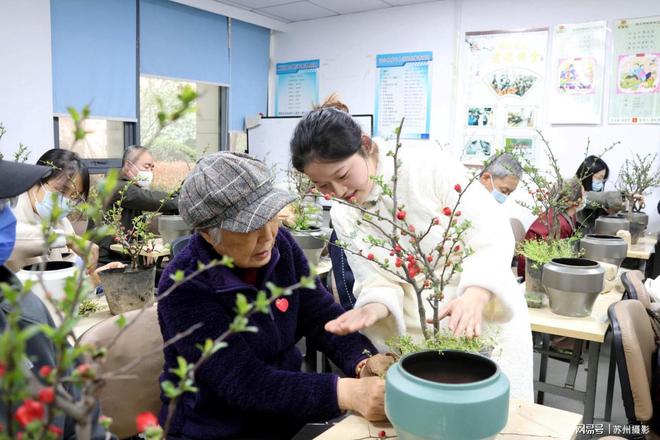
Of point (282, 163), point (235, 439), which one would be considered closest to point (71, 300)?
point (235, 439)

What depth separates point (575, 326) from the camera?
214cm

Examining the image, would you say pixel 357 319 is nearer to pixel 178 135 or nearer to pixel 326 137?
pixel 326 137

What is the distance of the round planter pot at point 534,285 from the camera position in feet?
7.96

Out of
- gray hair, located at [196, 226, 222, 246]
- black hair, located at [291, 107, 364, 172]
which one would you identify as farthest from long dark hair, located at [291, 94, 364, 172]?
gray hair, located at [196, 226, 222, 246]

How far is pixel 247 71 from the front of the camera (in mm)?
6566

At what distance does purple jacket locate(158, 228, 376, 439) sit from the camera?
4.09 feet

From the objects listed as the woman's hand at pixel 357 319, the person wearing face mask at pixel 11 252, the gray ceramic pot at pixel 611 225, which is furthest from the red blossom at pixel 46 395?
the gray ceramic pot at pixel 611 225

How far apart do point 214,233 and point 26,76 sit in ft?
12.9

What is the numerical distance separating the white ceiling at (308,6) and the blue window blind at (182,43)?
1.11 ft

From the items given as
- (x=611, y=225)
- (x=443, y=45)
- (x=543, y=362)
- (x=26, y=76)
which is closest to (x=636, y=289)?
(x=543, y=362)

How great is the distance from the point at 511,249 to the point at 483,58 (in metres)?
4.60

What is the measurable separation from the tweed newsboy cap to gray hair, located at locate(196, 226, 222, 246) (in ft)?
0.06

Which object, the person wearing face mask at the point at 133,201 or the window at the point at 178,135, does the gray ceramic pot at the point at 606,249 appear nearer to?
the person wearing face mask at the point at 133,201

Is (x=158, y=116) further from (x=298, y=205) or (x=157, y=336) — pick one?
(x=298, y=205)
